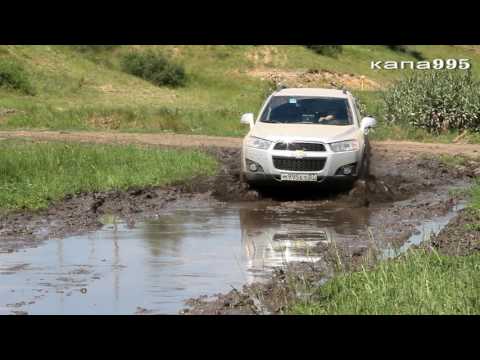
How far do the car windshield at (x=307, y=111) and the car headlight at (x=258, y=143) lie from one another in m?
0.72

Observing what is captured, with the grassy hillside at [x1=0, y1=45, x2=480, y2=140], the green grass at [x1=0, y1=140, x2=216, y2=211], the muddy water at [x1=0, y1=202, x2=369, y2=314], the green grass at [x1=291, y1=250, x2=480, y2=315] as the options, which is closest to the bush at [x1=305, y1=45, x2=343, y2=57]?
the grassy hillside at [x1=0, y1=45, x2=480, y2=140]

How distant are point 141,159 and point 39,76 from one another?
74.8ft

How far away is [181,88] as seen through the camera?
4884 cm

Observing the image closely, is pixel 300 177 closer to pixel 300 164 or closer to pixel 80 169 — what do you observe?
pixel 300 164

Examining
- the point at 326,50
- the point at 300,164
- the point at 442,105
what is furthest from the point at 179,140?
the point at 326,50

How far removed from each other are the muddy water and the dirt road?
26.1 ft

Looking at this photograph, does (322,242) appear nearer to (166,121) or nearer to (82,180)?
(82,180)

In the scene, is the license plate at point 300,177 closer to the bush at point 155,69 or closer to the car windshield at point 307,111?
the car windshield at point 307,111

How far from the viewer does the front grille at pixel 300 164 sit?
16.9 meters

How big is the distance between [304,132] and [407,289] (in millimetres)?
7934

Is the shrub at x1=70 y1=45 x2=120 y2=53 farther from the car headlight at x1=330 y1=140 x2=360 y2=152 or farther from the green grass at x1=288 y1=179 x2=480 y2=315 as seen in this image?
the green grass at x1=288 y1=179 x2=480 y2=315

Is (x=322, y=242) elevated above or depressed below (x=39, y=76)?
above

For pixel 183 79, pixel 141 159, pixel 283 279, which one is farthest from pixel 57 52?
pixel 283 279

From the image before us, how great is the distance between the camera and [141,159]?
20.5 metres
